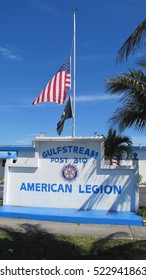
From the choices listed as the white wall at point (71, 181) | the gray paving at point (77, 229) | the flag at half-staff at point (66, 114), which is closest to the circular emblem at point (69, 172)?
the white wall at point (71, 181)

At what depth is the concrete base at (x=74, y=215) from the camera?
9.75m

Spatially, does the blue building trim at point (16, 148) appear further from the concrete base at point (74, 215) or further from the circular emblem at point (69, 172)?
the concrete base at point (74, 215)

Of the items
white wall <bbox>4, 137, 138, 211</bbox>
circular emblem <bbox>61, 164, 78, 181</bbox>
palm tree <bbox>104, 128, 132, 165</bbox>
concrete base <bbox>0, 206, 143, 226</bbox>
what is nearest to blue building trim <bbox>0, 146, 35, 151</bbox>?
palm tree <bbox>104, 128, 132, 165</bbox>

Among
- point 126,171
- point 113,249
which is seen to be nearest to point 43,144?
point 126,171

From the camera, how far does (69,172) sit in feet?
37.5

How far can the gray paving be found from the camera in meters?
8.37

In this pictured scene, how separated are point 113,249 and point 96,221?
10.3 feet

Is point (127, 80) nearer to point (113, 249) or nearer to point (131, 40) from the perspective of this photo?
point (131, 40)

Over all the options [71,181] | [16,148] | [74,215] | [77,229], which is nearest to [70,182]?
[71,181]

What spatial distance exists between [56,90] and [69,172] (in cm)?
310

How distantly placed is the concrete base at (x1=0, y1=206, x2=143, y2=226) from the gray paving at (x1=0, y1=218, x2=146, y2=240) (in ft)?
0.87

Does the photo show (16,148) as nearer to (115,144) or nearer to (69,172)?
(115,144)
